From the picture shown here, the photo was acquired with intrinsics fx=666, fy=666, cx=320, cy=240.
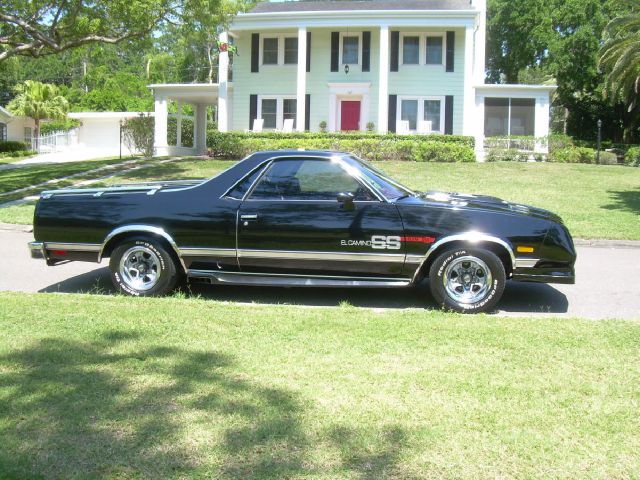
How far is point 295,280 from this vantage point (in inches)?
275

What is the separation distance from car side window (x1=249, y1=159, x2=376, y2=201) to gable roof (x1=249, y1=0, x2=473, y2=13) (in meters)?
23.3

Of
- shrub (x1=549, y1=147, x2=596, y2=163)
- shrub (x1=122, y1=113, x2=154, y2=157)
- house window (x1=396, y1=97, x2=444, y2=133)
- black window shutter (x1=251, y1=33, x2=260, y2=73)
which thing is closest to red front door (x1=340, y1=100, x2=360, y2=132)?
house window (x1=396, y1=97, x2=444, y2=133)

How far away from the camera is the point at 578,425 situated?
12.3 feet

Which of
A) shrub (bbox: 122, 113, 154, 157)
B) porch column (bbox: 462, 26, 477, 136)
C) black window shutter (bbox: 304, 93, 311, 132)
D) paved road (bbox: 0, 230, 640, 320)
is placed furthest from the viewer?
black window shutter (bbox: 304, 93, 311, 132)

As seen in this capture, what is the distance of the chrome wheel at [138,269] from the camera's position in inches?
283

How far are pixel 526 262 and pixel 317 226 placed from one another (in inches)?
84.0

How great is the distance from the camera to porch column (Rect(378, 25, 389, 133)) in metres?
27.8

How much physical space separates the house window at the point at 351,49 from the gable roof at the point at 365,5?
1315mm

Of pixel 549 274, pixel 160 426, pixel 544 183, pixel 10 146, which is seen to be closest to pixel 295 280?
pixel 549 274

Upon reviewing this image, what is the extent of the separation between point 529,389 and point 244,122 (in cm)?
2799

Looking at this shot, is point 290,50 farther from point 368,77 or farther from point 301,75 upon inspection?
point 368,77

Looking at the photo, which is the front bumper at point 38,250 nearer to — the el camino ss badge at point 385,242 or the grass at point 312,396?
the grass at point 312,396

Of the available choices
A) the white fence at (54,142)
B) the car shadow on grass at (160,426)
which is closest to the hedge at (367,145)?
the car shadow on grass at (160,426)

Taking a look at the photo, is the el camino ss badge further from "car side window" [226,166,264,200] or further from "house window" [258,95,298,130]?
"house window" [258,95,298,130]
